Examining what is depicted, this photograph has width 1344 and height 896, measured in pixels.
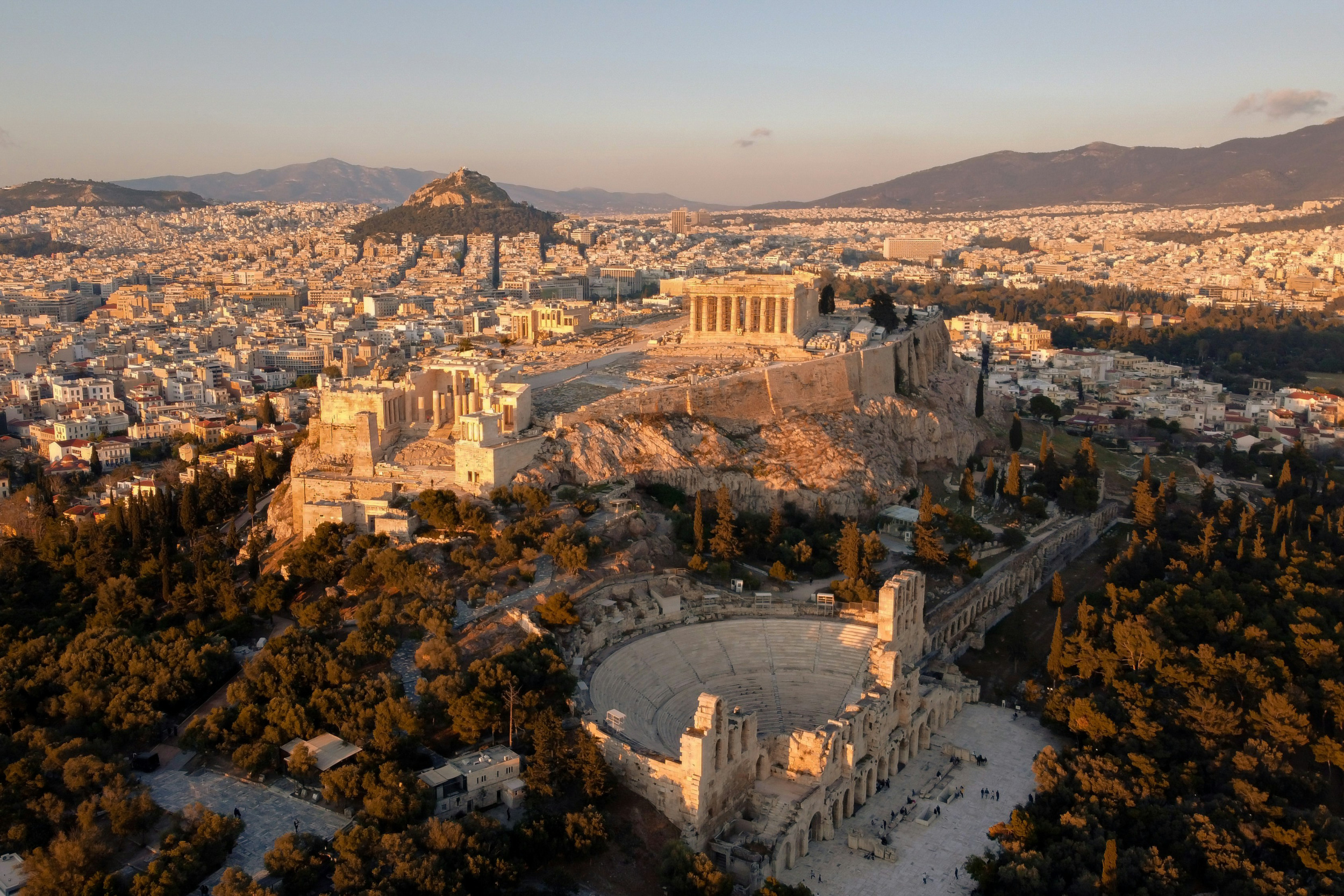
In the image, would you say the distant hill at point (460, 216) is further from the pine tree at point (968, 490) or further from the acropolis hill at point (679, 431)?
the pine tree at point (968, 490)

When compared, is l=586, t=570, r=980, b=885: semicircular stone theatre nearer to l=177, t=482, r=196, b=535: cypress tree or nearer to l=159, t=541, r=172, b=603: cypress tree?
l=159, t=541, r=172, b=603: cypress tree

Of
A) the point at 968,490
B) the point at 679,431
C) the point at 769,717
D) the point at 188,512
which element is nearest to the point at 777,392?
the point at 679,431

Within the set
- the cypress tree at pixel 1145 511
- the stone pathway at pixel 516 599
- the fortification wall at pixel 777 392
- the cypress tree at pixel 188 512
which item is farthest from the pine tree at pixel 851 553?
the cypress tree at pixel 188 512

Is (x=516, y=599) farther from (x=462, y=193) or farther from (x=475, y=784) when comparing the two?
(x=462, y=193)

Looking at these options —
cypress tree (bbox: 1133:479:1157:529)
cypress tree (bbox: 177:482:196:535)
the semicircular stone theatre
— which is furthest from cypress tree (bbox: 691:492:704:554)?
cypress tree (bbox: 1133:479:1157:529)

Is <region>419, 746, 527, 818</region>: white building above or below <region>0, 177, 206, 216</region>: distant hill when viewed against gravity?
below
